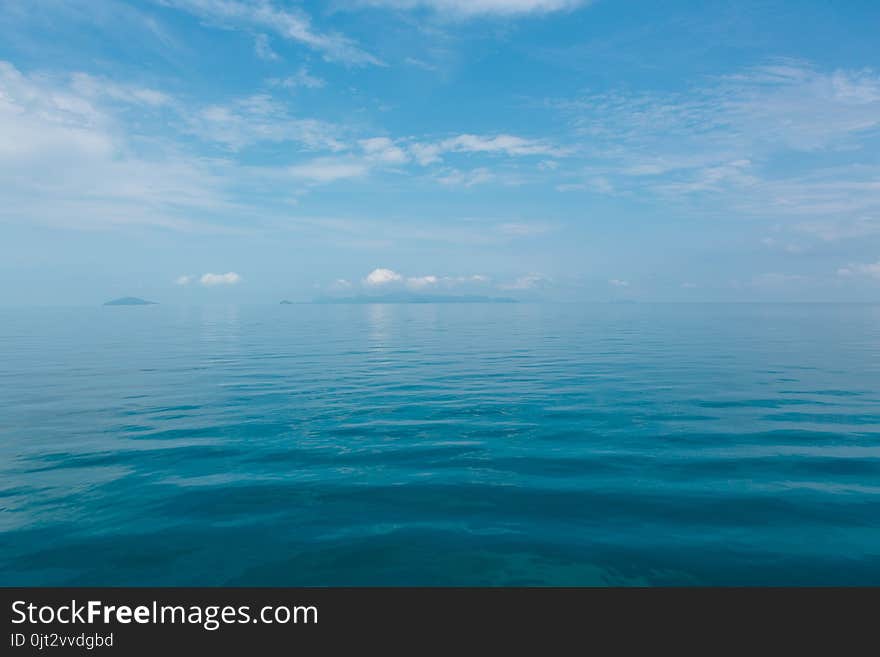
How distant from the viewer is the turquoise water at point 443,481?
8383 mm

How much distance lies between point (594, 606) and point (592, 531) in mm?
2586

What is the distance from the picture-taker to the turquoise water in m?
8.38

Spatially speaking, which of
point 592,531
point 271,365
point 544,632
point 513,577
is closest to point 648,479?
point 592,531

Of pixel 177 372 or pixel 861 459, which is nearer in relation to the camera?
pixel 861 459

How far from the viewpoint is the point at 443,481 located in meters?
12.3

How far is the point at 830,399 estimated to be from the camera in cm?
2206

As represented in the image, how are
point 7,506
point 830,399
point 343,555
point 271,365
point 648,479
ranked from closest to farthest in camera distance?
point 343,555, point 7,506, point 648,479, point 830,399, point 271,365

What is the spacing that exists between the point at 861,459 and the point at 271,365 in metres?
32.6

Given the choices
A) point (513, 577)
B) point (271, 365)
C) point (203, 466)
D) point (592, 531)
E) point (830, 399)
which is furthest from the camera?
point (271, 365)

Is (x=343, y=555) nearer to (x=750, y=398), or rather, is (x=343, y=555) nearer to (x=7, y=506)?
(x=7, y=506)

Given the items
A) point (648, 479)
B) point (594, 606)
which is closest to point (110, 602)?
point (594, 606)

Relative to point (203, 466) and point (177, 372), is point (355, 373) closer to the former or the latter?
point (177, 372)

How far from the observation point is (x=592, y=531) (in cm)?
952

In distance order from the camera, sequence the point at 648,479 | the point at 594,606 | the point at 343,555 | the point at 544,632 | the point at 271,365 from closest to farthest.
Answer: the point at 544,632 < the point at 594,606 < the point at 343,555 < the point at 648,479 < the point at 271,365
